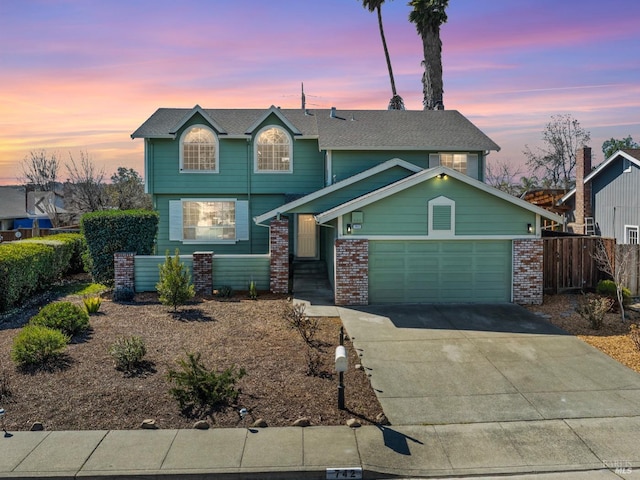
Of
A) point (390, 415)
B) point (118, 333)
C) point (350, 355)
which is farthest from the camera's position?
point (118, 333)

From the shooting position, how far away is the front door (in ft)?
71.3

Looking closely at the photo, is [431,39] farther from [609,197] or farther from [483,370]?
[483,370]

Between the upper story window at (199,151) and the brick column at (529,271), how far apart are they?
1260 centimetres

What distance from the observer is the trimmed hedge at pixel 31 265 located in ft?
49.4

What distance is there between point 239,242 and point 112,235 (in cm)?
555

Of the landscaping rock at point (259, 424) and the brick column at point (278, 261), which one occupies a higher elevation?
the brick column at point (278, 261)

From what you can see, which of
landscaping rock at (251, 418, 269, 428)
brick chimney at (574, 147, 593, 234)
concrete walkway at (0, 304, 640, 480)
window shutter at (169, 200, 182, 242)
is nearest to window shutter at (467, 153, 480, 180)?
brick chimney at (574, 147, 593, 234)

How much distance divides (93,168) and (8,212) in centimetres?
1455

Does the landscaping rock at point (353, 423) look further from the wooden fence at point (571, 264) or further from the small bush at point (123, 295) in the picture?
the wooden fence at point (571, 264)

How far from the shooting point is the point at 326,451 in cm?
674

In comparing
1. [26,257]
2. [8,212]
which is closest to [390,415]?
[26,257]

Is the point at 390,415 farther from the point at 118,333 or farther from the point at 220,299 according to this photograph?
the point at 220,299

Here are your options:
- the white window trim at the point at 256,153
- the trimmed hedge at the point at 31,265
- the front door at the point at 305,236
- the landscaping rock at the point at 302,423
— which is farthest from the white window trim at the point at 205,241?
the landscaping rock at the point at 302,423

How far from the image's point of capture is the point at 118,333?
12.2 metres
